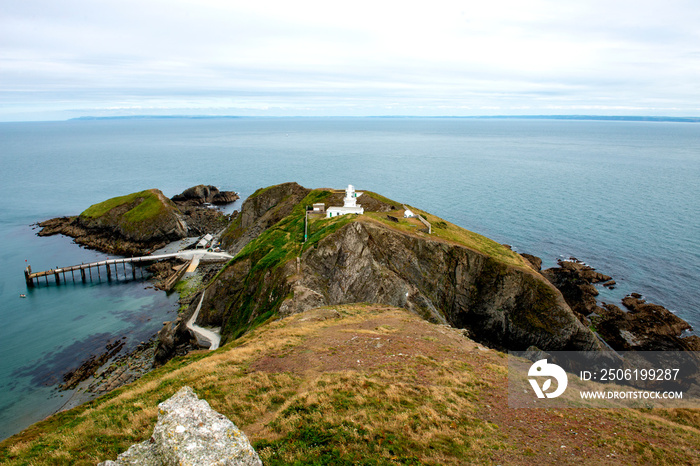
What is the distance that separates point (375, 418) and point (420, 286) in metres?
28.5

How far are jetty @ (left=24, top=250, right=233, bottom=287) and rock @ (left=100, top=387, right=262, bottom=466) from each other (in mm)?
60760

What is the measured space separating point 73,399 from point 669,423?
46180mm

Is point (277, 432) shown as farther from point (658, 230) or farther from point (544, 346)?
point (658, 230)

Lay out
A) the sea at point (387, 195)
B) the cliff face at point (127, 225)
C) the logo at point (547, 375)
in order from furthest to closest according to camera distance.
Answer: the cliff face at point (127, 225)
the sea at point (387, 195)
the logo at point (547, 375)

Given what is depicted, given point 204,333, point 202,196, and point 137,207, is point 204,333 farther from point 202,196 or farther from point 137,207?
point 202,196

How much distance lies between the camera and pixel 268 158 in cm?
19925

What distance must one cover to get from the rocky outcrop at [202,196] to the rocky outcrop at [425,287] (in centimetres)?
7169

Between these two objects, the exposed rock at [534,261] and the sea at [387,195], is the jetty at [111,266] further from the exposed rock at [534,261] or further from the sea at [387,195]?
the exposed rock at [534,261]

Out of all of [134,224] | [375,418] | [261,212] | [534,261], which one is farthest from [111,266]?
[534,261]

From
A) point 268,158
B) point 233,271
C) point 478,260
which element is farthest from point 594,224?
point 268,158

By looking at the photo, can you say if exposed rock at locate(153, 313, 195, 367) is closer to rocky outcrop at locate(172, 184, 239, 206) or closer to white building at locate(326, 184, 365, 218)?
white building at locate(326, 184, 365, 218)

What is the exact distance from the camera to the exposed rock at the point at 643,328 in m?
42.9

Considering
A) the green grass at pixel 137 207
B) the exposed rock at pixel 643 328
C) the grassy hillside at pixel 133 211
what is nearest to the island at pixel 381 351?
the exposed rock at pixel 643 328

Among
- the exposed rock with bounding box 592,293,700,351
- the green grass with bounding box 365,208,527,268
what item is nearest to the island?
the exposed rock with bounding box 592,293,700,351
